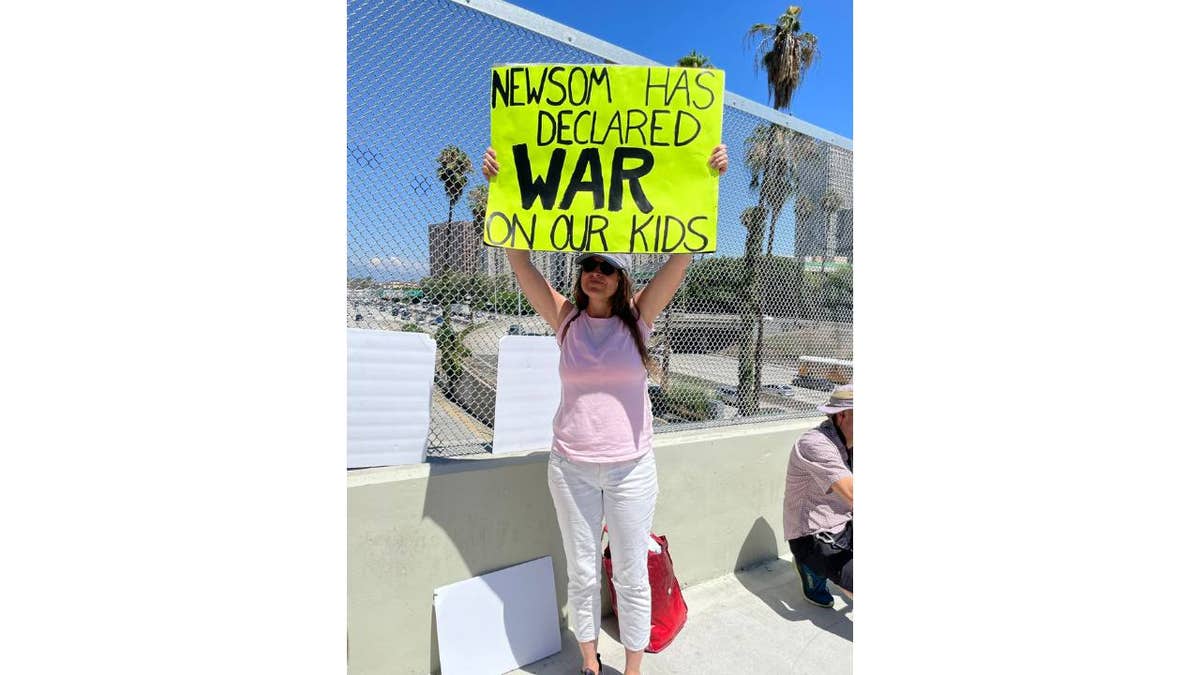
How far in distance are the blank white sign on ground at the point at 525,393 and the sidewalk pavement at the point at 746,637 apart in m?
0.99

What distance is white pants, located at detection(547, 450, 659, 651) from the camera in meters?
2.13

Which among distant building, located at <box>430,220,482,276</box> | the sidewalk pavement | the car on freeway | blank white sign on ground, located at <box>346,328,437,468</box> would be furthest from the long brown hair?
the car on freeway

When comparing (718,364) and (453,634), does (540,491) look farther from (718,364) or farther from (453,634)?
(718,364)

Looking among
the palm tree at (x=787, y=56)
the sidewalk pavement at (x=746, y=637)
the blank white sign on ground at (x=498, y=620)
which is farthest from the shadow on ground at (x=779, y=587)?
the palm tree at (x=787, y=56)

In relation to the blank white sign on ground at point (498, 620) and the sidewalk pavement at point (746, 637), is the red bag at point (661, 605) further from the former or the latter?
the blank white sign on ground at point (498, 620)

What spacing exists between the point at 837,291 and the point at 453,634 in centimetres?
388

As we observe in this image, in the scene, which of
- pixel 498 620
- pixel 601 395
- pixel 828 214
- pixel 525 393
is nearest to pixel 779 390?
pixel 828 214

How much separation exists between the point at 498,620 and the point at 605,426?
109 centimetres

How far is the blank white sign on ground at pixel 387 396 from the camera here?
7.39ft

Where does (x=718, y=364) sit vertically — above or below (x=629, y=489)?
above

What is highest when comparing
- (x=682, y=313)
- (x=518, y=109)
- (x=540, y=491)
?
(x=518, y=109)

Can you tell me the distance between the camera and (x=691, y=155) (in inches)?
81.9

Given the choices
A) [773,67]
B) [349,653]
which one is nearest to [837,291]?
[349,653]

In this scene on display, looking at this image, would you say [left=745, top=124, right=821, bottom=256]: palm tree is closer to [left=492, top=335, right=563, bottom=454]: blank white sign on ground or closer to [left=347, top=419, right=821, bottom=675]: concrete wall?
[left=347, top=419, right=821, bottom=675]: concrete wall
